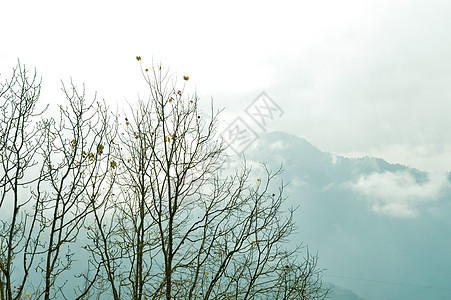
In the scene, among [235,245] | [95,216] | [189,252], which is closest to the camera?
[95,216]

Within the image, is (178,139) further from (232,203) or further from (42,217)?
(42,217)

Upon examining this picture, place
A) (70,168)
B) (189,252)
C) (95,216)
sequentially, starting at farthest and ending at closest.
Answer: (189,252) → (95,216) → (70,168)

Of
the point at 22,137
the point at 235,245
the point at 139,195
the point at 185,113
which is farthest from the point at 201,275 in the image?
the point at 22,137

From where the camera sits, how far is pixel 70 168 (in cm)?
505

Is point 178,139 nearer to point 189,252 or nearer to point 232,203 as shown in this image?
point 232,203

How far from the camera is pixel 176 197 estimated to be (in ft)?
22.5

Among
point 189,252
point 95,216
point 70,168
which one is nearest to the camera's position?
point 70,168

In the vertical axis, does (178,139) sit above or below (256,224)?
above

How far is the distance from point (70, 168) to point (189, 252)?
10.1 ft

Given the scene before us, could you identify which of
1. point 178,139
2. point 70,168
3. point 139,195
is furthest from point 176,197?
point 70,168

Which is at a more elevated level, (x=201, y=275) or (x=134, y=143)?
(x=134, y=143)

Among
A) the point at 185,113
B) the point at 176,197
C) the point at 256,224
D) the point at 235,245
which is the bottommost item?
the point at 235,245

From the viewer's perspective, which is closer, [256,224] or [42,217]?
[42,217]

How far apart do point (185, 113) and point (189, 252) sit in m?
2.78
